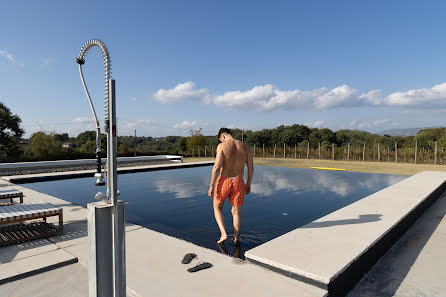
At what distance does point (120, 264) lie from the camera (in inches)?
59.4

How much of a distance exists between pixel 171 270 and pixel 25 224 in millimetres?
2857

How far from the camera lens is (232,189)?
11.1 feet

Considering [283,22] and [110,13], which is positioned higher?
[283,22]

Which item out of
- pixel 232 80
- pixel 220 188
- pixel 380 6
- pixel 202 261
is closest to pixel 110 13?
pixel 220 188

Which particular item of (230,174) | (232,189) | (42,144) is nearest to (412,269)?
(232,189)

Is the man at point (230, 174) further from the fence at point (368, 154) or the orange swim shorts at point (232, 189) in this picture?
the fence at point (368, 154)

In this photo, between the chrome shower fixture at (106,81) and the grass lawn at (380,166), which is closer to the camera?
the chrome shower fixture at (106,81)

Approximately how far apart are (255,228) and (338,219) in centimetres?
133

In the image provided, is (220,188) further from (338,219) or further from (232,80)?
(232,80)

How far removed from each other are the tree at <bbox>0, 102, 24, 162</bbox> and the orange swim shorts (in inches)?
888

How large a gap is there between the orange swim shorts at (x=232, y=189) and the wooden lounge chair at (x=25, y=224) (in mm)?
2172

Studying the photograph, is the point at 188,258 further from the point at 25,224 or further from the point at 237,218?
the point at 25,224

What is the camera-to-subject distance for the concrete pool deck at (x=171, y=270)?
2.03 meters

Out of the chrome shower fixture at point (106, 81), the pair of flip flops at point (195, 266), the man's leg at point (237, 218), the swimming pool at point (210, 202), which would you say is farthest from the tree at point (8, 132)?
the pair of flip flops at point (195, 266)
